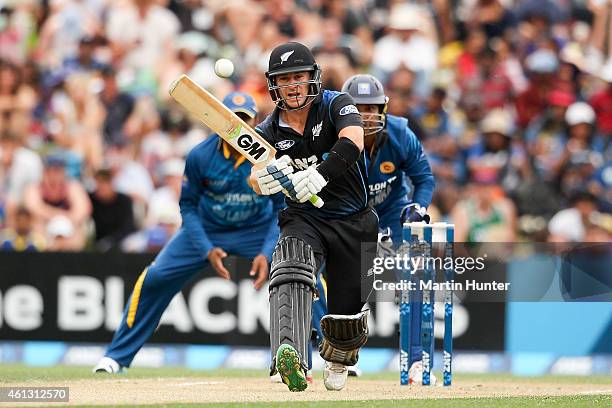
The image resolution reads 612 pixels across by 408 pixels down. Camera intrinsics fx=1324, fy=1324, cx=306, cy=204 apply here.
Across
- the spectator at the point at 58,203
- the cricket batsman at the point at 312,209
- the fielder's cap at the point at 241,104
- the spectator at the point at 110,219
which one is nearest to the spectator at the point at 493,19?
the spectator at the point at 110,219

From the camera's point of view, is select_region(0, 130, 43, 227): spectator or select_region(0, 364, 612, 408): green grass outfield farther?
select_region(0, 130, 43, 227): spectator

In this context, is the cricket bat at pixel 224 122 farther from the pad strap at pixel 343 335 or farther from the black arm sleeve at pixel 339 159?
the pad strap at pixel 343 335

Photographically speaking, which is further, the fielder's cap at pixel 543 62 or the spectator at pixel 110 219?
Answer: the fielder's cap at pixel 543 62

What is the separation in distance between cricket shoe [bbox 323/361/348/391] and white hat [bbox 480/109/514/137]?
7.40m

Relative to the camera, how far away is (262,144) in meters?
8.67

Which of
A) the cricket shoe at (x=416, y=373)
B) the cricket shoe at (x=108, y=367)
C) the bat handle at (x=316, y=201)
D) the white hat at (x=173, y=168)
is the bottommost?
the cricket shoe at (x=108, y=367)

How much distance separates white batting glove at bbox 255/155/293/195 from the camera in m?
8.41

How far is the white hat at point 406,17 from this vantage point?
1753cm

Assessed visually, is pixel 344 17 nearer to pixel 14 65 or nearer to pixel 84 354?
pixel 14 65

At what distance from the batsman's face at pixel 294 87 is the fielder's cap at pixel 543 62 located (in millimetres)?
8695

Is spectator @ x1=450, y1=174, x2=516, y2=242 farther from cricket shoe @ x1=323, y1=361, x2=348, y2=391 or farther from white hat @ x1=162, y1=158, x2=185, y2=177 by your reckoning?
cricket shoe @ x1=323, y1=361, x2=348, y2=391

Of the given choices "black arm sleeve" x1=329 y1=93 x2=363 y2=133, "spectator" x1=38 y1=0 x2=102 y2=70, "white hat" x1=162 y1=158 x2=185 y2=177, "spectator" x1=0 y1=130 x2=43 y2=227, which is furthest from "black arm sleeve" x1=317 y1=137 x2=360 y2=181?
"spectator" x1=38 y1=0 x2=102 y2=70

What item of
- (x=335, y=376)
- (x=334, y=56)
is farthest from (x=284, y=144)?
(x=334, y=56)

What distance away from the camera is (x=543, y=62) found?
17.0 meters
